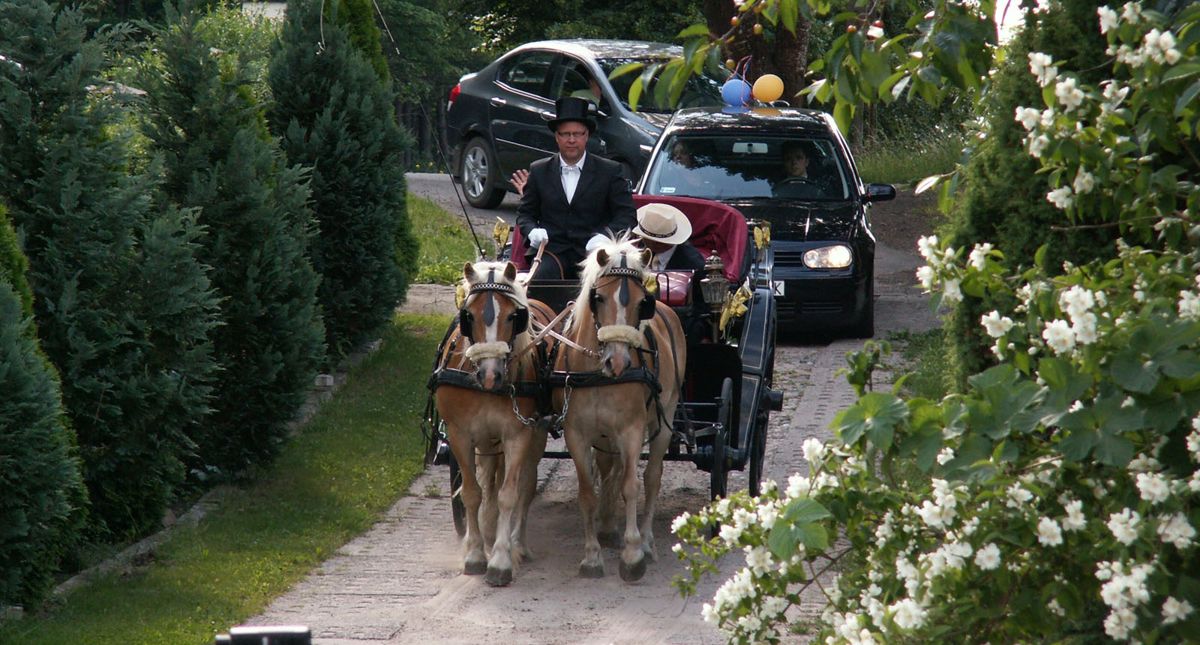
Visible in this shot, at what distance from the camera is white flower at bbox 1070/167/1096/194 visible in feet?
12.4

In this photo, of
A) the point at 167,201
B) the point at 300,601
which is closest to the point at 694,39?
the point at 300,601

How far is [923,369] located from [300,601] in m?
6.05

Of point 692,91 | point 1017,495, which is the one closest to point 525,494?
point 1017,495

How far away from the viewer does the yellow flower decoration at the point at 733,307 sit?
28.0ft

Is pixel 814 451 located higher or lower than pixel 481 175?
higher

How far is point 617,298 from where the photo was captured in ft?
23.8

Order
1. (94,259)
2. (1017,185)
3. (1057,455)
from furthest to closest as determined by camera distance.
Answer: (94,259) → (1017,185) → (1057,455)

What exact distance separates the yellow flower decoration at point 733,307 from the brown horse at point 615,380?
70cm

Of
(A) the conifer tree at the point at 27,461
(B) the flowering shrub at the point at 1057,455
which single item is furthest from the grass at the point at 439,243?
(B) the flowering shrub at the point at 1057,455

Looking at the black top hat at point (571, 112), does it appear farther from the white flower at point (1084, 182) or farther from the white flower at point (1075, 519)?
the white flower at point (1075, 519)

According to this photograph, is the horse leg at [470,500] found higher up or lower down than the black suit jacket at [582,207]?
Result: lower down

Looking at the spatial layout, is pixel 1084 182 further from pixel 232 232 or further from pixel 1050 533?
pixel 232 232

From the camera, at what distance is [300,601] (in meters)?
7.38

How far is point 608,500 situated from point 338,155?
5.24m
